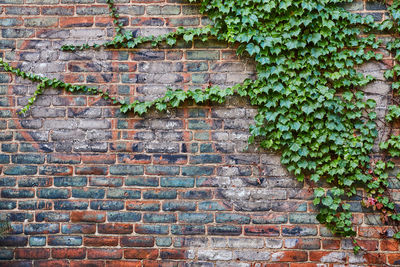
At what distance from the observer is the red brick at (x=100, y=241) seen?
104 inches

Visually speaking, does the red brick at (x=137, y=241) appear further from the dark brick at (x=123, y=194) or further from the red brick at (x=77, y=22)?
the red brick at (x=77, y=22)

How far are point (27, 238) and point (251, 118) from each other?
200 centimetres

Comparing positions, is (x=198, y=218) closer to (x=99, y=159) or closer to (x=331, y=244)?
(x=99, y=159)

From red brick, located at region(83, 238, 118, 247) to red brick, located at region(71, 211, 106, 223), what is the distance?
0.13 metres

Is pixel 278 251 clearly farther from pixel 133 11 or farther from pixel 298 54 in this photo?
pixel 133 11

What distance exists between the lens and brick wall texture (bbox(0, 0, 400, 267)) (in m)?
2.63

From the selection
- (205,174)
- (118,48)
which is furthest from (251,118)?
(118,48)

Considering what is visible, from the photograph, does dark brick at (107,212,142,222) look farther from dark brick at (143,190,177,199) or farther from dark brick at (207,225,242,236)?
dark brick at (207,225,242,236)

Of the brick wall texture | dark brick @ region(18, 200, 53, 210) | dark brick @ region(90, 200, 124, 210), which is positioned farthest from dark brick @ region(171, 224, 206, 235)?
dark brick @ region(18, 200, 53, 210)

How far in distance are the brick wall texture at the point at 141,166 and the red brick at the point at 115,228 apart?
17mm

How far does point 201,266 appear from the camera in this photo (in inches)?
103

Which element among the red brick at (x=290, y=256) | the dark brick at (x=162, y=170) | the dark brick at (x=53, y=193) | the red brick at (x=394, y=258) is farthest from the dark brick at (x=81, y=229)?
the red brick at (x=394, y=258)

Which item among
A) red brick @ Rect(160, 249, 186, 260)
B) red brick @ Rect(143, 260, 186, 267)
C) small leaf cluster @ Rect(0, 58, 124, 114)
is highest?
small leaf cluster @ Rect(0, 58, 124, 114)

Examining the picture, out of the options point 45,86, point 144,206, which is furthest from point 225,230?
point 45,86
